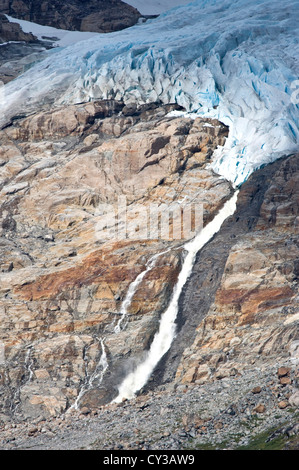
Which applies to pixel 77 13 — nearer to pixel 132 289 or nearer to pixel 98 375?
pixel 132 289

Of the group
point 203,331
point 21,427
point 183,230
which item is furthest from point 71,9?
point 21,427

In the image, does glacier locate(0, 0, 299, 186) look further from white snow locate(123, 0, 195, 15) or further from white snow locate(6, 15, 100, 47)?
white snow locate(123, 0, 195, 15)

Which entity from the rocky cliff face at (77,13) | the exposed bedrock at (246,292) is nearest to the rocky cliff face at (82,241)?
the exposed bedrock at (246,292)

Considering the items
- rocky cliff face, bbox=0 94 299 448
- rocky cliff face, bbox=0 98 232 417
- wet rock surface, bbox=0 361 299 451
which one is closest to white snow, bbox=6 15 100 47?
rocky cliff face, bbox=0 98 232 417

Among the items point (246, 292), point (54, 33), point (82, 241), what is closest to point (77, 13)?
point (54, 33)

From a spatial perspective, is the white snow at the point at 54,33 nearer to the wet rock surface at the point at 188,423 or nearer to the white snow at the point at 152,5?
the white snow at the point at 152,5
